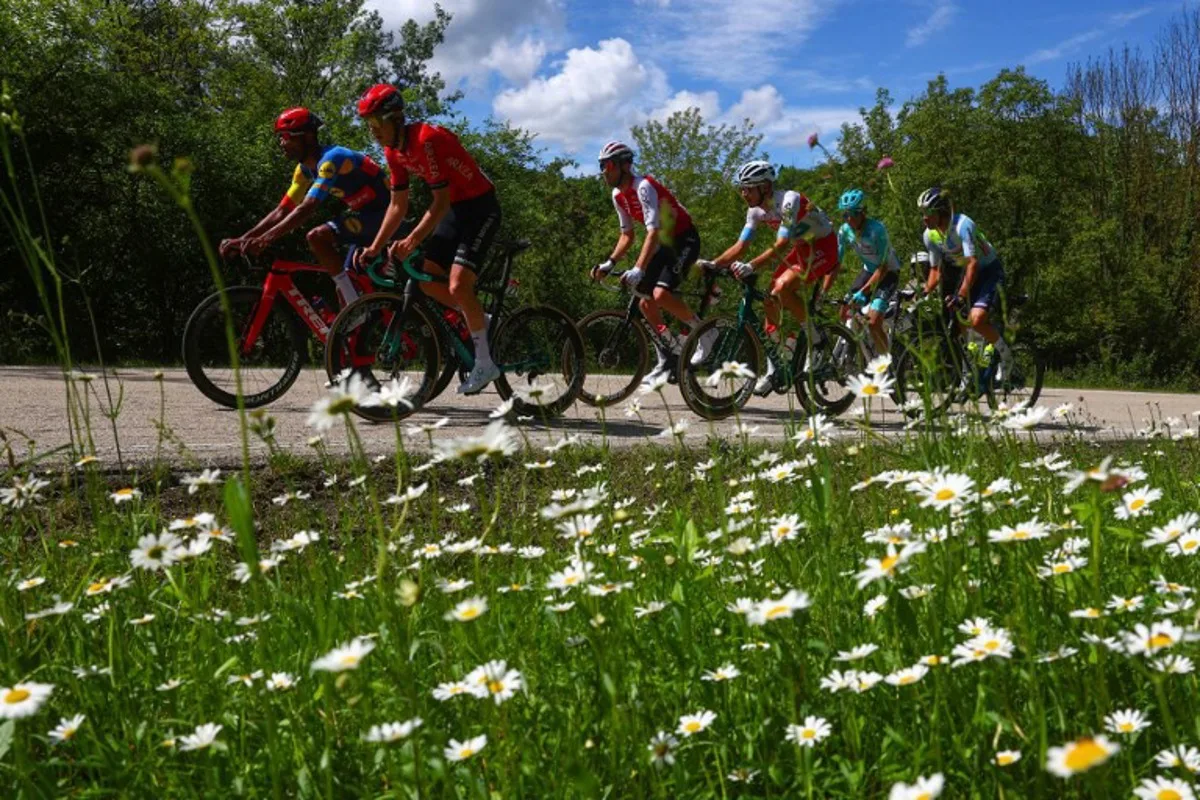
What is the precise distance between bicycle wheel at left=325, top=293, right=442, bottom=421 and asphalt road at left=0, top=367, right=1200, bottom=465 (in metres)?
0.39

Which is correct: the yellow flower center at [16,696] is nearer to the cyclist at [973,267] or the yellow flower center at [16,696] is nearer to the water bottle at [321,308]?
the water bottle at [321,308]

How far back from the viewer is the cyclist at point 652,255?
27.2 feet

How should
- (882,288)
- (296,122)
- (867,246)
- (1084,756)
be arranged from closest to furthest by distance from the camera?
1. (1084,756)
2. (296,122)
3. (867,246)
4. (882,288)

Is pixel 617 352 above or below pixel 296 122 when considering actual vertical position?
below

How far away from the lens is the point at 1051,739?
1.74m

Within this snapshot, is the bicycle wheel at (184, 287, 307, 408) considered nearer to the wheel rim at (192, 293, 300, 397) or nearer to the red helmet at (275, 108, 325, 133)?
the wheel rim at (192, 293, 300, 397)

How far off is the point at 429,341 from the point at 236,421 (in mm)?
1409

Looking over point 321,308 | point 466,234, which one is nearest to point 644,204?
point 466,234

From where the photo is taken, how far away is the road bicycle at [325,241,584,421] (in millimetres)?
7277

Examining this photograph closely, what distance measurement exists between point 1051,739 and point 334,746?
3.96 ft

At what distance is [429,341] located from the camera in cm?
752

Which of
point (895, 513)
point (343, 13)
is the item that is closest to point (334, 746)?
point (895, 513)

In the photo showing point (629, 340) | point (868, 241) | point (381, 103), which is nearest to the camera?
point (381, 103)

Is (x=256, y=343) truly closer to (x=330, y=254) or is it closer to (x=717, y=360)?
(x=330, y=254)
